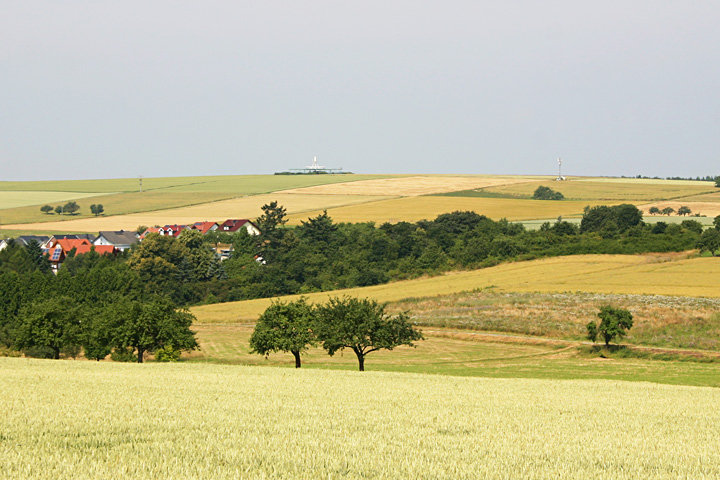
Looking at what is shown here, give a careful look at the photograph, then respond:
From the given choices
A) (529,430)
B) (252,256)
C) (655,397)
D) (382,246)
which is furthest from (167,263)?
(529,430)

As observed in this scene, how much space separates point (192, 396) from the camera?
22.0m

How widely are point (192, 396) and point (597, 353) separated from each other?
167 feet

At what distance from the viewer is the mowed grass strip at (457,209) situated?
174250 millimetres

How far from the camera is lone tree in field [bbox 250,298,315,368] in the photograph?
2203 inches

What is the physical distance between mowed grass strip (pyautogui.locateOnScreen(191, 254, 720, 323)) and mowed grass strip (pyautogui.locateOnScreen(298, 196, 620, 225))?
51105 mm

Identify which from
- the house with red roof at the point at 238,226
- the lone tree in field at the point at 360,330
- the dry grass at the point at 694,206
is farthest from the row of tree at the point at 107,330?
the dry grass at the point at 694,206

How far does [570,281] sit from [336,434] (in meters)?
90.2

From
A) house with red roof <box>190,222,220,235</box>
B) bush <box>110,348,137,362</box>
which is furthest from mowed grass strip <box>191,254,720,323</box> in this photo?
house with red roof <box>190,222,220,235</box>

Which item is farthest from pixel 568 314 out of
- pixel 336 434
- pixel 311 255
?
pixel 311 255

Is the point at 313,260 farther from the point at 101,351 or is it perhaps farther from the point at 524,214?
the point at 101,351

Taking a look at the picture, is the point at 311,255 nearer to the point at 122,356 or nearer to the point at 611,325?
the point at 122,356

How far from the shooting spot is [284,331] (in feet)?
186

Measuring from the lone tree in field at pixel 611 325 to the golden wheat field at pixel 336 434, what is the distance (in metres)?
41.6

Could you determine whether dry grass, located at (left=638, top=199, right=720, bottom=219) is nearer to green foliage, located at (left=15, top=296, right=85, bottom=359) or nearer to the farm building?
the farm building
